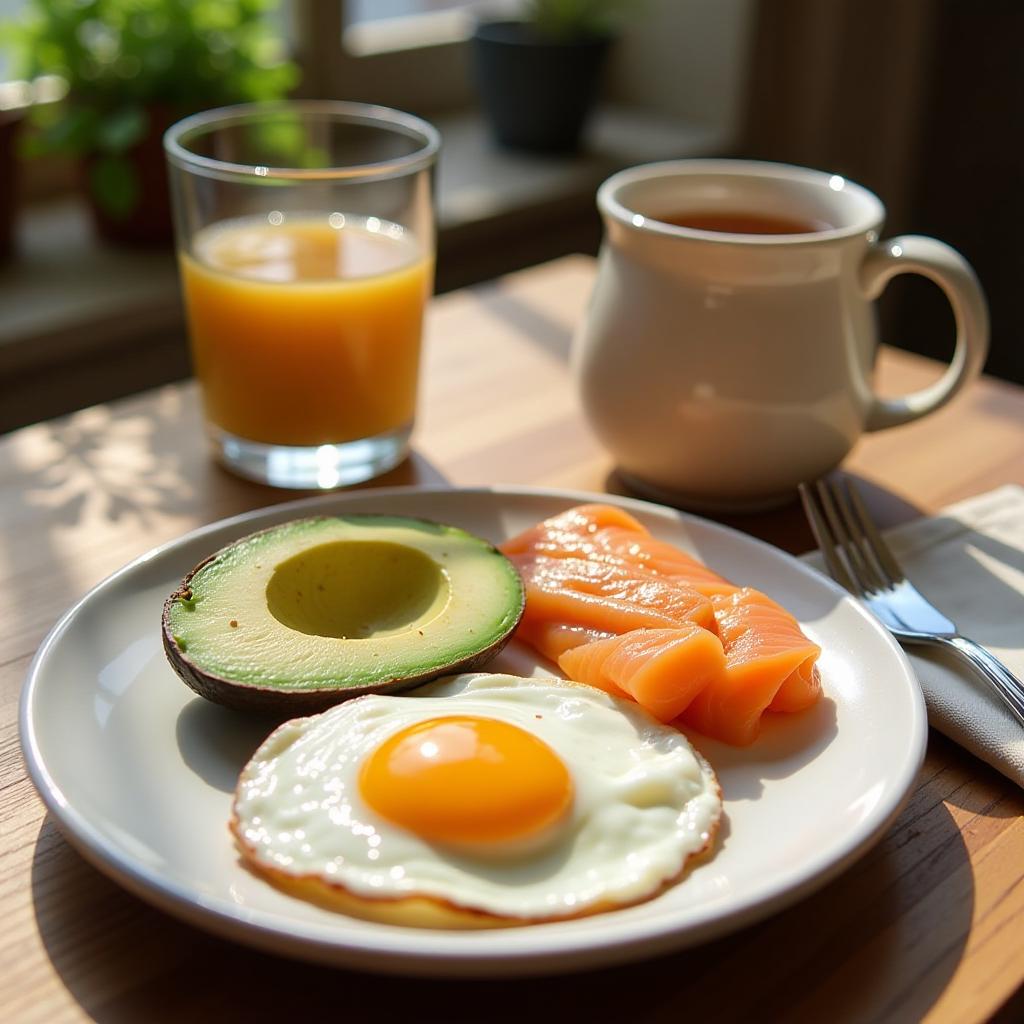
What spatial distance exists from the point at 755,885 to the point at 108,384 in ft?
5.17

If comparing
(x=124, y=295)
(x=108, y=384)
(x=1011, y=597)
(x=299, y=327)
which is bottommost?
(x=108, y=384)

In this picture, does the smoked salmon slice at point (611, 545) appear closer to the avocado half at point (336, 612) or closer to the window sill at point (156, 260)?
the avocado half at point (336, 612)

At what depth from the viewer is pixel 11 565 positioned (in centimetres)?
102

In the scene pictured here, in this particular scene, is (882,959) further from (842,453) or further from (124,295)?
(124,295)

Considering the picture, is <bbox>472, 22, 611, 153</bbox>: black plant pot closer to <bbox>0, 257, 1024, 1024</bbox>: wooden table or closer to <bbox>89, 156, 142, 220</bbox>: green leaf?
<bbox>89, 156, 142, 220</bbox>: green leaf

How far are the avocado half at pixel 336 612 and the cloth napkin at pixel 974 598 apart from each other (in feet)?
0.99

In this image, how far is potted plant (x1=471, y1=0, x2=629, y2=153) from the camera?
8.10ft

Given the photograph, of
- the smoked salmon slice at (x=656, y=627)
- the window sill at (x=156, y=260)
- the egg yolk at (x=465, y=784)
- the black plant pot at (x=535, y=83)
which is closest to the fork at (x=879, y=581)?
the smoked salmon slice at (x=656, y=627)

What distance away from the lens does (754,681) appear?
0.76 meters

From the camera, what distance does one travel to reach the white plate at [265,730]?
1.83ft

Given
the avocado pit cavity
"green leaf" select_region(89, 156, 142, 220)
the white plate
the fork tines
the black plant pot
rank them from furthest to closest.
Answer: the black plant pot
"green leaf" select_region(89, 156, 142, 220)
the fork tines
the avocado pit cavity
the white plate

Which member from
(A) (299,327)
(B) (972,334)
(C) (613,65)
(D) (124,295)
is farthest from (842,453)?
(C) (613,65)

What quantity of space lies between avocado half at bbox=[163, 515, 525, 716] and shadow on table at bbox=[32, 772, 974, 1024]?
0.15 metres

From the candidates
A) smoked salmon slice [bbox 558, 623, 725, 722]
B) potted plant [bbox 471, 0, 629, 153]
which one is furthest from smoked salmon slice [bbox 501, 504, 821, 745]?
potted plant [bbox 471, 0, 629, 153]
